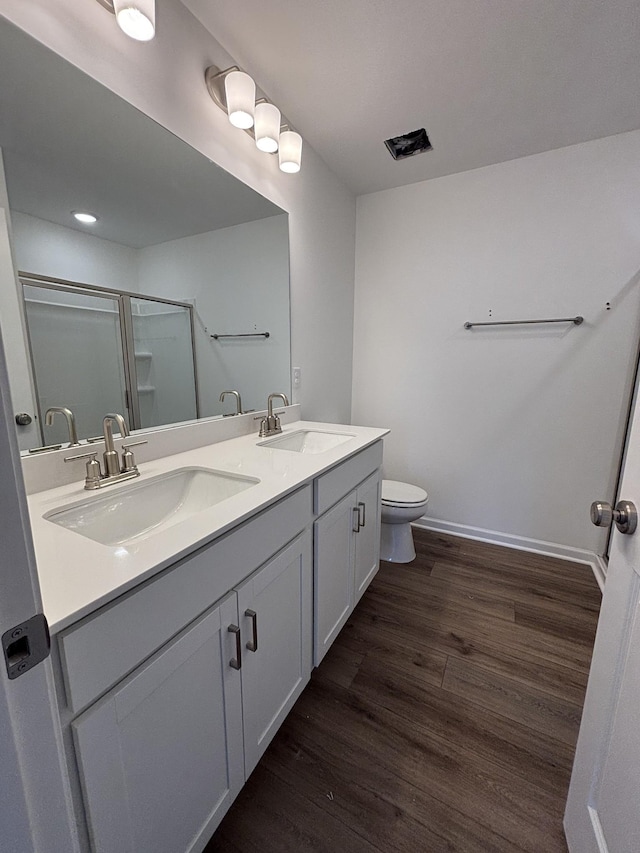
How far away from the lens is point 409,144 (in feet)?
A: 6.41

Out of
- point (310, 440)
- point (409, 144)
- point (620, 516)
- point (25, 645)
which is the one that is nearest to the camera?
point (25, 645)

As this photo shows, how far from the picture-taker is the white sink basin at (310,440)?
66.7 inches

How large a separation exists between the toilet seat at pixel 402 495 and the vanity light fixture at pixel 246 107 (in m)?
1.81

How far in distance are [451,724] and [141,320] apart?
1.76 metres

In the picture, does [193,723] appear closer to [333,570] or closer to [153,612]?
[153,612]

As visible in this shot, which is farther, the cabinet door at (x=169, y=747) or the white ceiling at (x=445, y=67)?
the white ceiling at (x=445, y=67)

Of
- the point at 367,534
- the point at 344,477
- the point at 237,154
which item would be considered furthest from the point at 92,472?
the point at 237,154

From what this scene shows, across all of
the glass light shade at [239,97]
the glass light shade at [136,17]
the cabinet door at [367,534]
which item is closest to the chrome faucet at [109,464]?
the cabinet door at [367,534]

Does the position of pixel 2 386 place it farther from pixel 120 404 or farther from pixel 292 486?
pixel 120 404

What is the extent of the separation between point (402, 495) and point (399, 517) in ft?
0.44

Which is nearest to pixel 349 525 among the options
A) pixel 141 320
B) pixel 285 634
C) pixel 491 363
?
pixel 285 634

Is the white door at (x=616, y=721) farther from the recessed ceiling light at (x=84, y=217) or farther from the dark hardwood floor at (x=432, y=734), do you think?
the recessed ceiling light at (x=84, y=217)

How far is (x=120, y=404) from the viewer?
117 centimetres

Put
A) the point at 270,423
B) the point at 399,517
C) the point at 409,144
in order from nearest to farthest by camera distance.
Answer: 1. the point at 270,423
2. the point at 409,144
3. the point at 399,517
